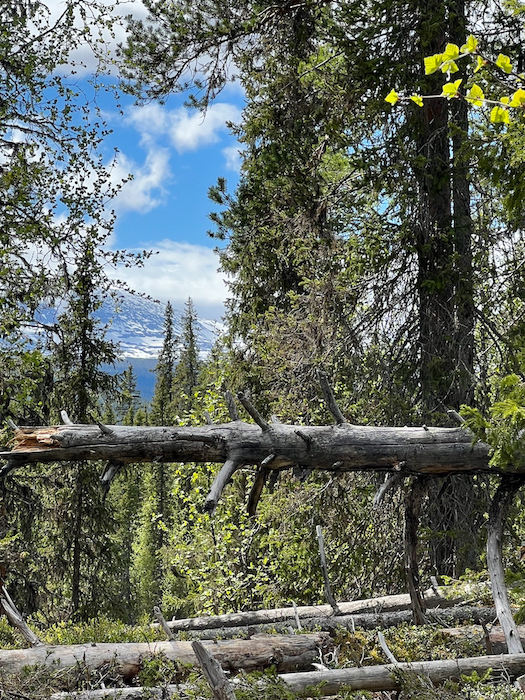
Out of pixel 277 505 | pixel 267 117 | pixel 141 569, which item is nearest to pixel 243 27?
pixel 267 117

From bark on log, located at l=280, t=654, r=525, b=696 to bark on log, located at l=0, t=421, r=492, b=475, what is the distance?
1580mm

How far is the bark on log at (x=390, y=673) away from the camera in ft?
16.3

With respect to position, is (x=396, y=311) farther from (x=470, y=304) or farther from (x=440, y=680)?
(x=440, y=680)

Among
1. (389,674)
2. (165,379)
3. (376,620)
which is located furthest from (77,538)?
(165,379)

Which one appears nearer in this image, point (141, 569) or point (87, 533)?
point (87, 533)

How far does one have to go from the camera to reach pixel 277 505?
9258 millimetres

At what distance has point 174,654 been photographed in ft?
20.0

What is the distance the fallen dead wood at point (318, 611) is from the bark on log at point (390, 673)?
7.56ft

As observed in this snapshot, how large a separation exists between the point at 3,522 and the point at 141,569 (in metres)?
33.1

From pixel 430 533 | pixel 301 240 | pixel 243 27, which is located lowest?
pixel 430 533

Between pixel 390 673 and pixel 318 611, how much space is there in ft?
9.05

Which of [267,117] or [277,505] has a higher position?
[267,117]

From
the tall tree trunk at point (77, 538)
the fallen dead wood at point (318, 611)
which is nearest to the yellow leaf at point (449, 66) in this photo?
the fallen dead wood at point (318, 611)

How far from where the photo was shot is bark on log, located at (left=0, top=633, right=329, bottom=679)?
584 centimetres
